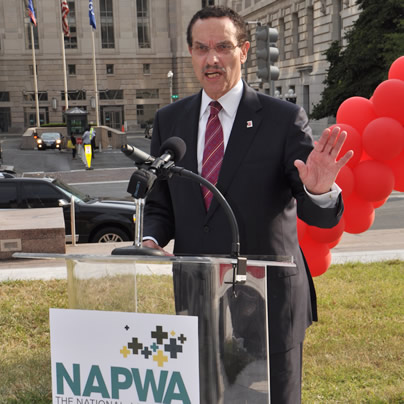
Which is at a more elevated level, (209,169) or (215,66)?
(215,66)

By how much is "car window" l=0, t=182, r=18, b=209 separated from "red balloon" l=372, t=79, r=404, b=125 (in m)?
8.63

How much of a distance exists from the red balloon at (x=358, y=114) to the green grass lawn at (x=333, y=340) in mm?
2056

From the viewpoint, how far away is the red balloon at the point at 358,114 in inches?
265

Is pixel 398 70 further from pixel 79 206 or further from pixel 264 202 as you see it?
pixel 79 206

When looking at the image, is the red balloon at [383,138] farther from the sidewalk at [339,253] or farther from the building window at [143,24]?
the building window at [143,24]

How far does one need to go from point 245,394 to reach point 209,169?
3.90 feet

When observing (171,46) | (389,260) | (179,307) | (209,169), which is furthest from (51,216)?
(171,46)

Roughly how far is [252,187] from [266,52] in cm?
1169

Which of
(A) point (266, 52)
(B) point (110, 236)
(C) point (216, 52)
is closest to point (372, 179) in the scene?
(C) point (216, 52)

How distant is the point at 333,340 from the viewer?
261 inches

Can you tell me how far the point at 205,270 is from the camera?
2312mm

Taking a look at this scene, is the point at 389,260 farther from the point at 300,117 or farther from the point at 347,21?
the point at 347,21

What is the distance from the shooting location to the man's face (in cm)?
303

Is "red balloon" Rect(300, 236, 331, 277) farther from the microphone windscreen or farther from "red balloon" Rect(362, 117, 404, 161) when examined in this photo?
the microphone windscreen
